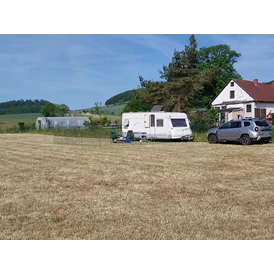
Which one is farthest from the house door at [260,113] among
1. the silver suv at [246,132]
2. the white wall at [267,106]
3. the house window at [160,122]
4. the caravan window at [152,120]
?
the silver suv at [246,132]

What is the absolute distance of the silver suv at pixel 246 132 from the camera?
15984 millimetres

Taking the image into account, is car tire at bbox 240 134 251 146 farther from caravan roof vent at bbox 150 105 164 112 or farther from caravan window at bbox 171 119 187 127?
caravan roof vent at bbox 150 105 164 112

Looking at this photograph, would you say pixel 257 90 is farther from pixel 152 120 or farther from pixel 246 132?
pixel 246 132

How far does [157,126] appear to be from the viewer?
20.0 metres

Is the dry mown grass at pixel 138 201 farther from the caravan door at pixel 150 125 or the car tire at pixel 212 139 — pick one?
the caravan door at pixel 150 125

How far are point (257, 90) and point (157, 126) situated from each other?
2810 centimetres

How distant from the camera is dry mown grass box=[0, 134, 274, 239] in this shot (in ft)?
13.4

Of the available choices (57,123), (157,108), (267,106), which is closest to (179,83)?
(157,108)

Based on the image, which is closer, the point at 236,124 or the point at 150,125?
the point at 236,124

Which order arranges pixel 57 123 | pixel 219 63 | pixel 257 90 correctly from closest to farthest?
pixel 257 90, pixel 57 123, pixel 219 63

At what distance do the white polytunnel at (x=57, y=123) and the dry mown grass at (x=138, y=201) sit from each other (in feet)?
118

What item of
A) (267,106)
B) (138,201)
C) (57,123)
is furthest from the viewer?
(57,123)

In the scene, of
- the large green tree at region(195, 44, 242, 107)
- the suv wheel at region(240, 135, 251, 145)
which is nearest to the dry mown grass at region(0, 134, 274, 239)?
the suv wheel at region(240, 135, 251, 145)
